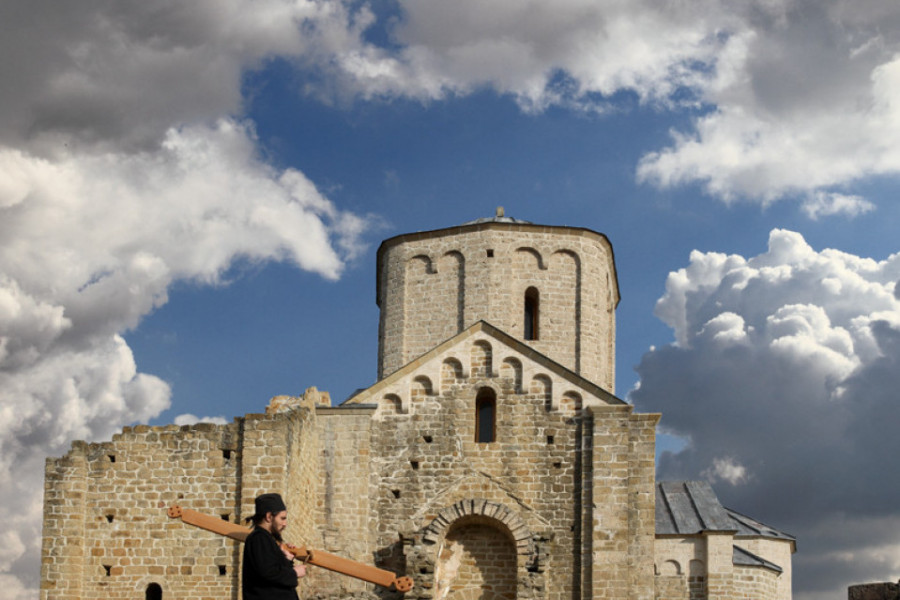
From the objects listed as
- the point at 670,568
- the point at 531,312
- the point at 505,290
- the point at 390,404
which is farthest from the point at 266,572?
the point at 531,312

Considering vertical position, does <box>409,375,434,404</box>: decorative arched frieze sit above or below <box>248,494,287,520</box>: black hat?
above

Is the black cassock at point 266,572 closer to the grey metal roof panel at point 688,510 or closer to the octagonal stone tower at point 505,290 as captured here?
the octagonal stone tower at point 505,290

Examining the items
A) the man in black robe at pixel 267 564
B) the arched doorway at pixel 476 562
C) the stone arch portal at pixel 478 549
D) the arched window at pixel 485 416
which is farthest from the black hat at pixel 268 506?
the arched window at pixel 485 416

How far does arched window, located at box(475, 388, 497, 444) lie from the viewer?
25.0m

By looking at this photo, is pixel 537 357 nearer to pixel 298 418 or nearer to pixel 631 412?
pixel 631 412

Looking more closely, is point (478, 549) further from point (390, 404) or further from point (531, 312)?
point (531, 312)

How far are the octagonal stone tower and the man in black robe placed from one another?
65.1ft

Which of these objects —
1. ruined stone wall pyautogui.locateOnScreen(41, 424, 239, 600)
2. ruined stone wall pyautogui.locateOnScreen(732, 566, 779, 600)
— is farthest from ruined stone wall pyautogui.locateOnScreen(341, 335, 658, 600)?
ruined stone wall pyautogui.locateOnScreen(732, 566, 779, 600)

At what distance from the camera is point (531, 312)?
30594 mm

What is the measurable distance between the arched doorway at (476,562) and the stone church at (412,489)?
29 millimetres

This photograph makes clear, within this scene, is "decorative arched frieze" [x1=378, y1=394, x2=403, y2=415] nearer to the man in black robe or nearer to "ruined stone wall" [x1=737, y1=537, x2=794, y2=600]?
"ruined stone wall" [x1=737, y1=537, x2=794, y2=600]

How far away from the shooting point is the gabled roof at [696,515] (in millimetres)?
29484

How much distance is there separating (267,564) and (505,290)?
819 inches

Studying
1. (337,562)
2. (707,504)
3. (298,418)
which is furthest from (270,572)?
(707,504)
